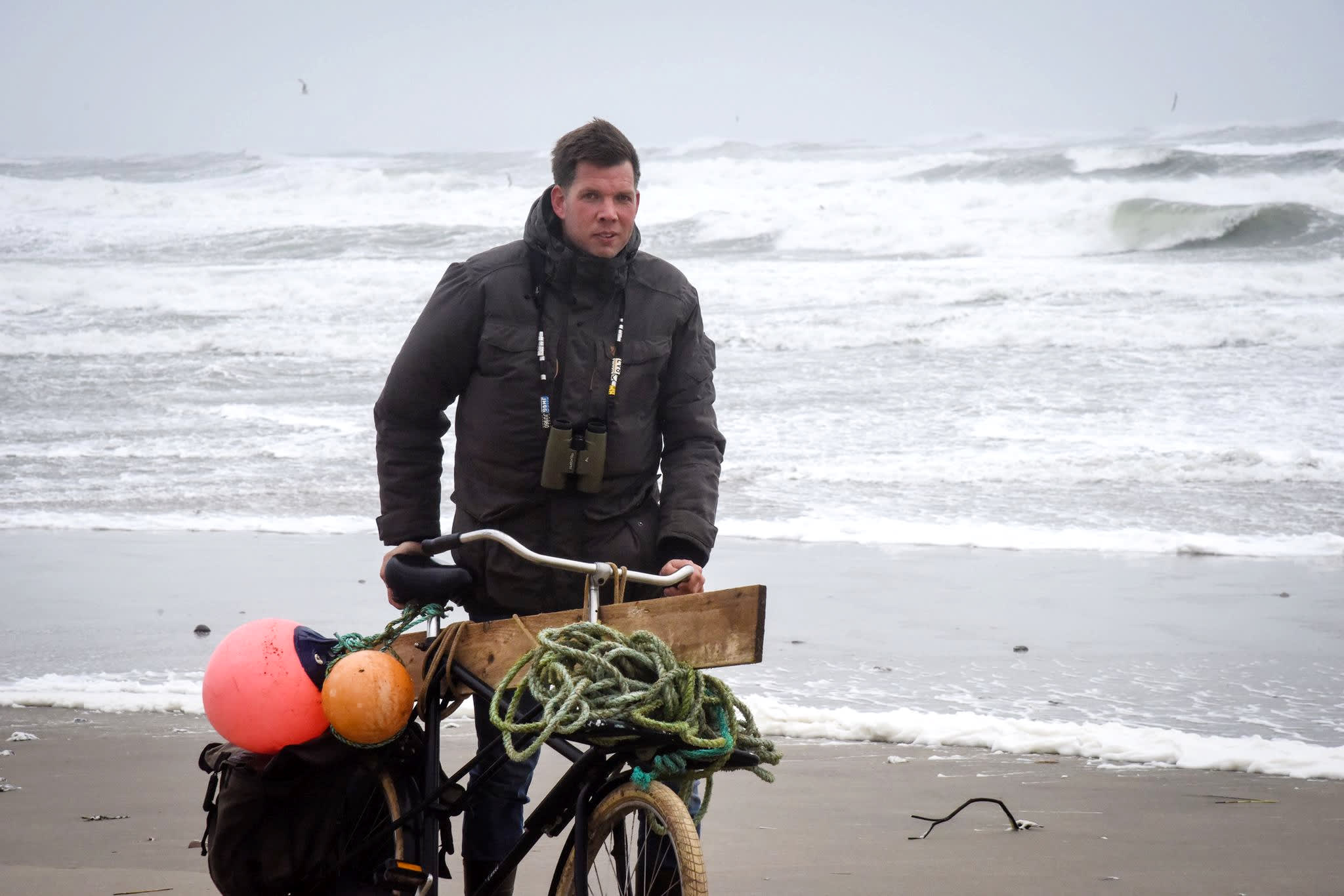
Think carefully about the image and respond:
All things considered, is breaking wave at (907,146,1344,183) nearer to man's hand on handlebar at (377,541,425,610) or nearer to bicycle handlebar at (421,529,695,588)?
man's hand on handlebar at (377,541,425,610)

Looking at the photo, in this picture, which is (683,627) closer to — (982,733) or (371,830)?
(371,830)

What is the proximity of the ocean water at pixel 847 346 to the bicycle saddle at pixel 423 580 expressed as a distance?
8.19 feet

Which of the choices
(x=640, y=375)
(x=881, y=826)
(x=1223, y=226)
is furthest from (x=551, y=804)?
(x=1223, y=226)

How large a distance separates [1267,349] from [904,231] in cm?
1110

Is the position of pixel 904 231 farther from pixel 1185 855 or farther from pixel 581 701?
pixel 581 701

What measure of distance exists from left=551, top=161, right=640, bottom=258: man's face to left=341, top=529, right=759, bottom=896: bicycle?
666mm

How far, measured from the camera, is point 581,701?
2.17m

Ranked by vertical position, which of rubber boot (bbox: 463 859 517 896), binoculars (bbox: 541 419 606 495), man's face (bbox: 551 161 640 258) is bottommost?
rubber boot (bbox: 463 859 517 896)

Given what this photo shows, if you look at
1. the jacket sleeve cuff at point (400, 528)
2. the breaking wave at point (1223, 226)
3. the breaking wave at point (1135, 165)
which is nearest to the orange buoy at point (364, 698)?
the jacket sleeve cuff at point (400, 528)

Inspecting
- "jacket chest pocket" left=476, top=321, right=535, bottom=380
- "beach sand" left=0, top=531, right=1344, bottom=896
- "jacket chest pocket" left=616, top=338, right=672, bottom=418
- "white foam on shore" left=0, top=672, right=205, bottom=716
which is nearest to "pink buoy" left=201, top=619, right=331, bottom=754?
"jacket chest pocket" left=476, top=321, right=535, bottom=380

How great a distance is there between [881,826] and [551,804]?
1.76 metres

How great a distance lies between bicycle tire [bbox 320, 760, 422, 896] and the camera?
2627 millimetres

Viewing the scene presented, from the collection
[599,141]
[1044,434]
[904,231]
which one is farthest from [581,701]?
[904,231]

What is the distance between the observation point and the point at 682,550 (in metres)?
2.91
